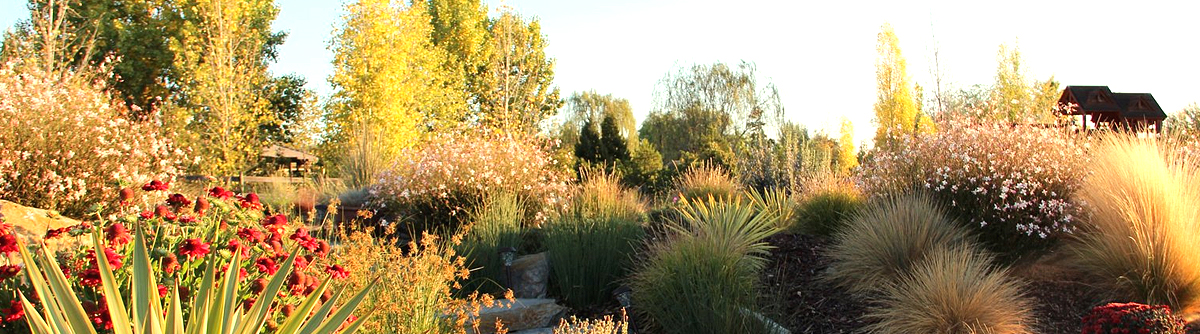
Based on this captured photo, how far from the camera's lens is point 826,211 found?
7008mm

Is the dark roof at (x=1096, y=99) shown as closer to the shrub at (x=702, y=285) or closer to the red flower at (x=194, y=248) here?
the shrub at (x=702, y=285)

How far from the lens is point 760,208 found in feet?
25.7

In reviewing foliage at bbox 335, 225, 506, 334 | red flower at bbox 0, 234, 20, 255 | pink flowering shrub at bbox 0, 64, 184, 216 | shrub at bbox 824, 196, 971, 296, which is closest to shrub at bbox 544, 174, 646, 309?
shrub at bbox 824, 196, 971, 296

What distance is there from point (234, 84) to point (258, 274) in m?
15.7

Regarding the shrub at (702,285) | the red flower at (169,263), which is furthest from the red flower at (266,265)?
the shrub at (702,285)

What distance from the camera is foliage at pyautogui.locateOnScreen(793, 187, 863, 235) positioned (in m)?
6.93

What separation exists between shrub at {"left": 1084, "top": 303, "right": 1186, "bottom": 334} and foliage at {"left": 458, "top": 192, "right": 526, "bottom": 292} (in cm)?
366

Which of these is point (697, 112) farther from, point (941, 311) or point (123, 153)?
point (941, 311)

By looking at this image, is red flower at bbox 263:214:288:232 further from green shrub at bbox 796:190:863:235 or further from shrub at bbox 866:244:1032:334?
green shrub at bbox 796:190:863:235

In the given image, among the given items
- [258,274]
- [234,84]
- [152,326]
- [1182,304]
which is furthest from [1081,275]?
[234,84]

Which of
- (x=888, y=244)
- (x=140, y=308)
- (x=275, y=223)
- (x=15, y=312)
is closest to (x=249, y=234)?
(x=275, y=223)

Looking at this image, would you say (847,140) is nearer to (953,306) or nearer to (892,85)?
(892,85)

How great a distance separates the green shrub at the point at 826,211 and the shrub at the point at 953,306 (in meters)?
2.06

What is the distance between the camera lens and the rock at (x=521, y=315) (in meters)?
4.92
